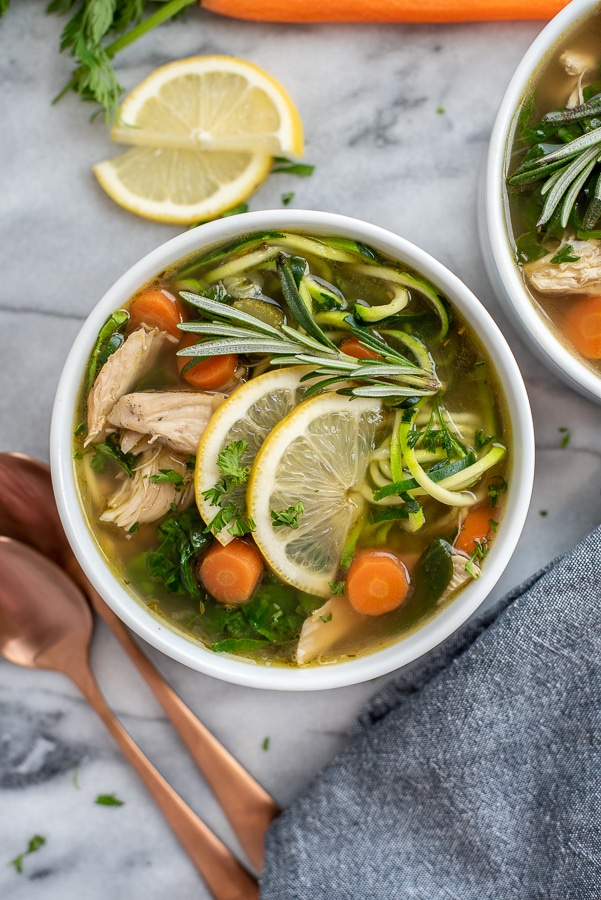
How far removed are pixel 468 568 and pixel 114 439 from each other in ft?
2.42

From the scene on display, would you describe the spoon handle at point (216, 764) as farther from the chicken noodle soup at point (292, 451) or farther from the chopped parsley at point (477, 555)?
the chopped parsley at point (477, 555)

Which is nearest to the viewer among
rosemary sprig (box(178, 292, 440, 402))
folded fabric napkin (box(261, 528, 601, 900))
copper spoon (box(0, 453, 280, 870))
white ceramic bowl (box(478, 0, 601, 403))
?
Result: rosemary sprig (box(178, 292, 440, 402))

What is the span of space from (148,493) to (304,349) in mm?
419

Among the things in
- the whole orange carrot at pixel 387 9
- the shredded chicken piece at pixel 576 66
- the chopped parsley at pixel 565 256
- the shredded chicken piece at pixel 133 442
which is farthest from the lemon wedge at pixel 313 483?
the whole orange carrot at pixel 387 9

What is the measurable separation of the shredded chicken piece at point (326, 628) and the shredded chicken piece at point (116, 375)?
0.57 meters

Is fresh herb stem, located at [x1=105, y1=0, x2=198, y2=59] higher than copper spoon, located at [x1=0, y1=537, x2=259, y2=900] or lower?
higher

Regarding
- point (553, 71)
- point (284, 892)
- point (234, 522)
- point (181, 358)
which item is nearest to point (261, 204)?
point (181, 358)

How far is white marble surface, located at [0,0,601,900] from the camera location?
1833mm

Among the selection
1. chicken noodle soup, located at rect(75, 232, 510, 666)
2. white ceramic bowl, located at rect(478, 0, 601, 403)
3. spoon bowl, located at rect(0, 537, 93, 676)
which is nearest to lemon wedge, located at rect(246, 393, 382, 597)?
chicken noodle soup, located at rect(75, 232, 510, 666)

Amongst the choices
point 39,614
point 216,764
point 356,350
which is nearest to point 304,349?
point 356,350

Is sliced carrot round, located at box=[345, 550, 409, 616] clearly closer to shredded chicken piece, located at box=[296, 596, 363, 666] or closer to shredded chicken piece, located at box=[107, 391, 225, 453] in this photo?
shredded chicken piece, located at box=[296, 596, 363, 666]

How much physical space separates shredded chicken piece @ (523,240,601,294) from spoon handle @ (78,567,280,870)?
1.20m

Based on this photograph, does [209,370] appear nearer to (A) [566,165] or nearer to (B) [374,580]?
(B) [374,580]

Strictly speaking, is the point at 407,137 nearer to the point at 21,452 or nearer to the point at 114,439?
the point at 114,439
